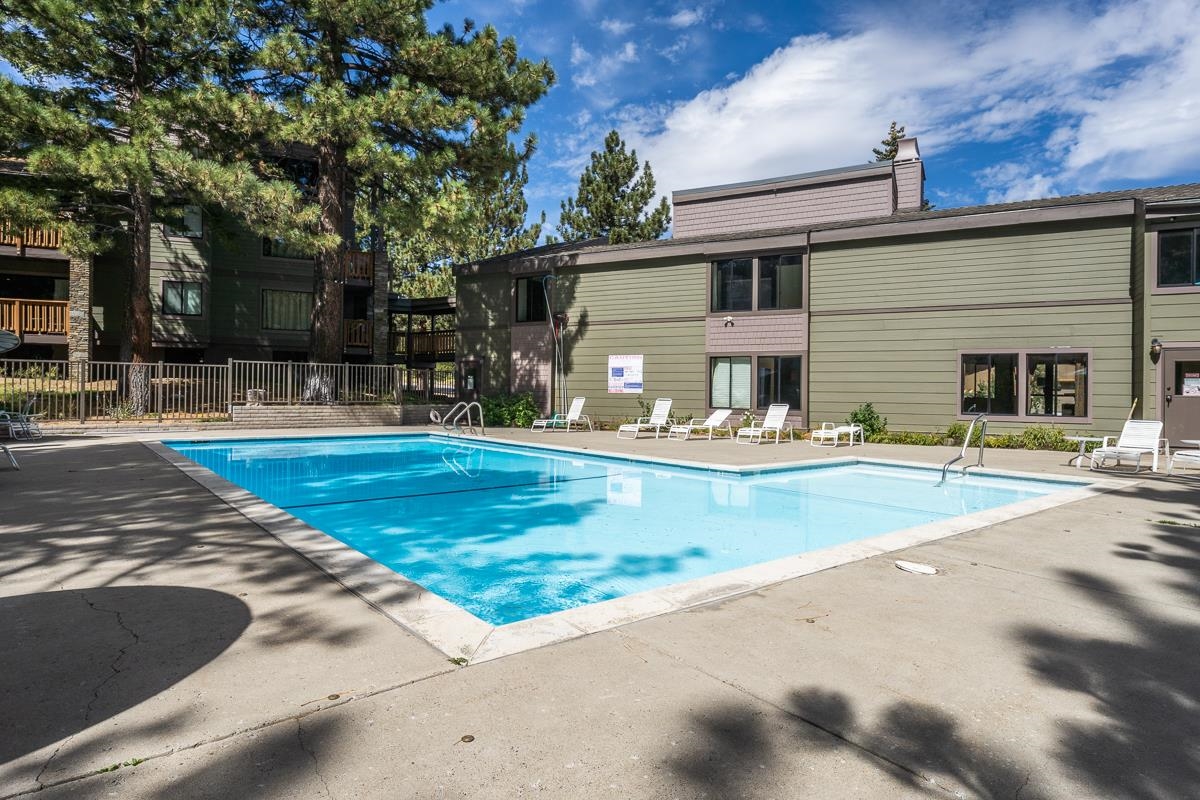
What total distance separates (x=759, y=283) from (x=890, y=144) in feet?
79.4

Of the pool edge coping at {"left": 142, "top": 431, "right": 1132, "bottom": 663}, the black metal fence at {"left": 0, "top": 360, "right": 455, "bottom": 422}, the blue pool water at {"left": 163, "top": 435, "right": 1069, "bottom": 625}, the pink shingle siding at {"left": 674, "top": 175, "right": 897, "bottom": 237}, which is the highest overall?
the pink shingle siding at {"left": 674, "top": 175, "right": 897, "bottom": 237}

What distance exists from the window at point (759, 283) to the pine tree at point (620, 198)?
39.8 feet

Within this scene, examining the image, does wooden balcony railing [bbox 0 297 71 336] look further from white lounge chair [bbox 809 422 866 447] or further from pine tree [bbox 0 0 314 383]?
white lounge chair [bbox 809 422 866 447]

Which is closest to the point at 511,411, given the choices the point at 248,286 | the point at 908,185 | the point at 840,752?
the point at 248,286

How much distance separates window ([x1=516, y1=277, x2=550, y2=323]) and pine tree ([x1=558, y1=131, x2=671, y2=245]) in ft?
30.3

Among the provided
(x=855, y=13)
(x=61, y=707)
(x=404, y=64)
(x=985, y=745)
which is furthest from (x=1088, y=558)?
(x=855, y=13)

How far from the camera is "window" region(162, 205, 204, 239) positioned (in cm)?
1972

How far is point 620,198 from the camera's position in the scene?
28500 millimetres

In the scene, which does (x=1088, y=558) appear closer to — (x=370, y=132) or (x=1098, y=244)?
(x=1098, y=244)

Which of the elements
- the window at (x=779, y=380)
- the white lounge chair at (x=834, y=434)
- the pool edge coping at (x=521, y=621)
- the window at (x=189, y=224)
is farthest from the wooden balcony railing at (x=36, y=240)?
the white lounge chair at (x=834, y=434)

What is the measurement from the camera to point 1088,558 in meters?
4.52

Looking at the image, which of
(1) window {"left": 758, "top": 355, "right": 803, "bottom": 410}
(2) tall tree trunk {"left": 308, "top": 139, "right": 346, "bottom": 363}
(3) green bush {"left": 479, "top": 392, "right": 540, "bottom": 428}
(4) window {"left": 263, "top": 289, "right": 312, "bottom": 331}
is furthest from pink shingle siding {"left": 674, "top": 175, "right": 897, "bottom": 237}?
(4) window {"left": 263, "top": 289, "right": 312, "bottom": 331}

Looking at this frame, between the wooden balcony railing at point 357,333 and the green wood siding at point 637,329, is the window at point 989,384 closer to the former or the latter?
the green wood siding at point 637,329

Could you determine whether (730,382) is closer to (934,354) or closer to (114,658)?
(934,354)
